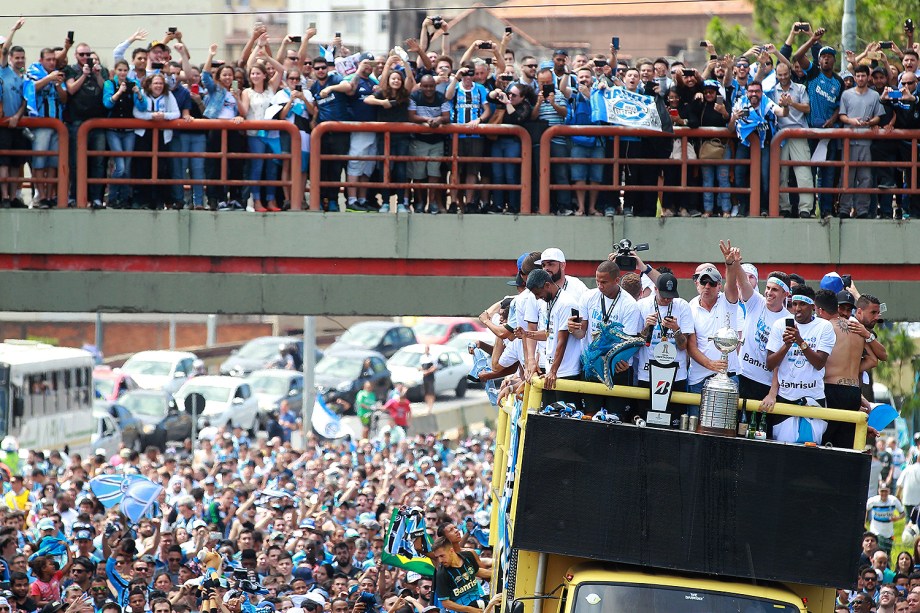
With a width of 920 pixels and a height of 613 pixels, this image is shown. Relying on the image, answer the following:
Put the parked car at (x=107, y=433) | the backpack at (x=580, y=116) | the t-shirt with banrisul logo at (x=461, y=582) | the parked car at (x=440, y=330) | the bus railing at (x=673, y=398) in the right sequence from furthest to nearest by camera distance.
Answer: the parked car at (x=440, y=330), the parked car at (x=107, y=433), the backpack at (x=580, y=116), the t-shirt with banrisul logo at (x=461, y=582), the bus railing at (x=673, y=398)

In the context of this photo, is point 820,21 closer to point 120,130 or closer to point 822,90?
point 822,90

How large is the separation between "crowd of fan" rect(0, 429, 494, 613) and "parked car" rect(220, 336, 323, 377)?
71.2 feet

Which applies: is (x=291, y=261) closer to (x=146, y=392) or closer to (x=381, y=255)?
(x=381, y=255)

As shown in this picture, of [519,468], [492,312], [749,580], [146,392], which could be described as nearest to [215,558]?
[492,312]

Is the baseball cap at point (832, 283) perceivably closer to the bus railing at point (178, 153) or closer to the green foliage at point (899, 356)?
the bus railing at point (178, 153)

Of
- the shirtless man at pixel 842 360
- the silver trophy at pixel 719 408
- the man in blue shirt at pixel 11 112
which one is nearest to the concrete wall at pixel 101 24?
the man in blue shirt at pixel 11 112

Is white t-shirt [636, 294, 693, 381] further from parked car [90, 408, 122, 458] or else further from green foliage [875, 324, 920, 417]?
parked car [90, 408, 122, 458]

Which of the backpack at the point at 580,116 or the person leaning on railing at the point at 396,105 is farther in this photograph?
the backpack at the point at 580,116

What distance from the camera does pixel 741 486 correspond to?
9.51m

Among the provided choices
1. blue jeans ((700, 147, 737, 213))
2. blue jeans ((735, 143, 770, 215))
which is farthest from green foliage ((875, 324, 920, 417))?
blue jeans ((700, 147, 737, 213))

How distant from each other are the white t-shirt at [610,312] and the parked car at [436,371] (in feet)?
113

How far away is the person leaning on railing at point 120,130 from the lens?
16.5 meters

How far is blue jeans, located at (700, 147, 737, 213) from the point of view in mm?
16828

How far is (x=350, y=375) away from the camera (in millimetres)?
44406
